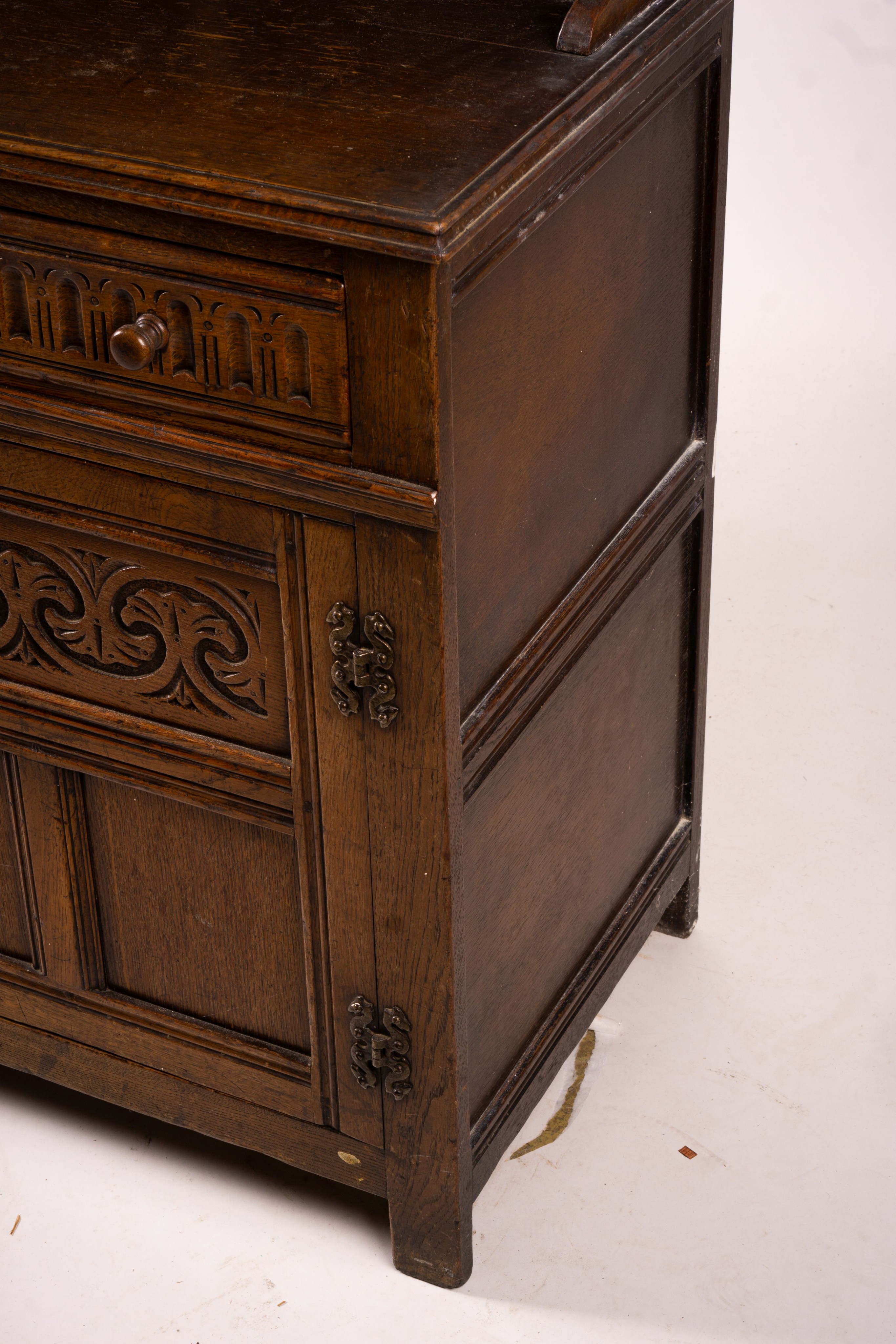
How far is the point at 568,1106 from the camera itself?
2.22 metres

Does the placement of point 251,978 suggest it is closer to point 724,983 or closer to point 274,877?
point 274,877

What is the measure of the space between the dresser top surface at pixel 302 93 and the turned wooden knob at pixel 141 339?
124mm

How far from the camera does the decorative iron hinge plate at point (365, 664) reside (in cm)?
162

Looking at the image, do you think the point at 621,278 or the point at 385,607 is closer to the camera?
the point at 385,607

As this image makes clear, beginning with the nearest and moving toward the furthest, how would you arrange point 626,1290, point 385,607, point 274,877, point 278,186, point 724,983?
1. point 278,186
2. point 385,607
3. point 274,877
4. point 626,1290
5. point 724,983

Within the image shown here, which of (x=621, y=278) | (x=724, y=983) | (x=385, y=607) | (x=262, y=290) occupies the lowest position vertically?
(x=724, y=983)

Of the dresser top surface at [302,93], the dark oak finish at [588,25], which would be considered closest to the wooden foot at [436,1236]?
the dresser top surface at [302,93]

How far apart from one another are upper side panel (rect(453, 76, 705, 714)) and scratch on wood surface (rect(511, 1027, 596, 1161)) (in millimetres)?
693

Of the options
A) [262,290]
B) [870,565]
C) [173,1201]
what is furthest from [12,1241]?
[870,565]

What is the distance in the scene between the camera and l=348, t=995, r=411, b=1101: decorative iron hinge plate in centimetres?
183

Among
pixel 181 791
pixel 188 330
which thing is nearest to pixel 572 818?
pixel 181 791

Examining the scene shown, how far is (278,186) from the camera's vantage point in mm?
1458

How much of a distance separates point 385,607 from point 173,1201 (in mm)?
880

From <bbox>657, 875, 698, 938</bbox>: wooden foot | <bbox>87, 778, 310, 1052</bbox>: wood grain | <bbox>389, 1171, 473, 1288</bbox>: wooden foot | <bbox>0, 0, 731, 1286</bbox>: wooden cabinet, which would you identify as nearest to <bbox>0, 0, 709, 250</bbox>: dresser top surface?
<bbox>0, 0, 731, 1286</bbox>: wooden cabinet
